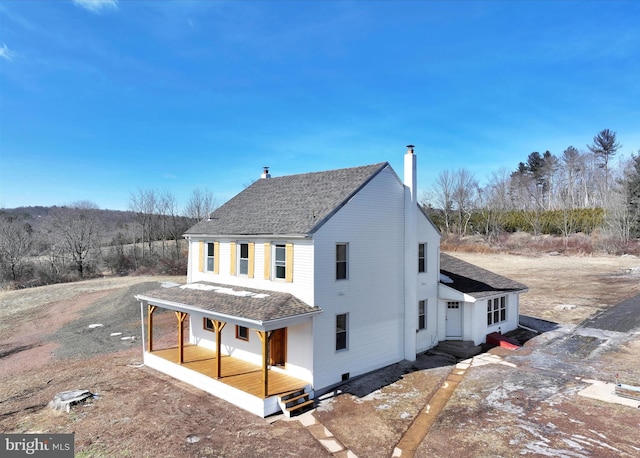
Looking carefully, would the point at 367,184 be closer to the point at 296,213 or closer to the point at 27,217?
the point at 296,213

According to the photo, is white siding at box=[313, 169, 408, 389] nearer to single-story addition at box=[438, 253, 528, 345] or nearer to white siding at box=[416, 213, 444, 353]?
white siding at box=[416, 213, 444, 353]

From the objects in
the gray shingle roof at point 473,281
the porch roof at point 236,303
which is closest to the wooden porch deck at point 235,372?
the porch roof at point 236,303

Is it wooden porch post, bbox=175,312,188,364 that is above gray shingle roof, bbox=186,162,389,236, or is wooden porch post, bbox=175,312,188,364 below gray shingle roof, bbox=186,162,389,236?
below

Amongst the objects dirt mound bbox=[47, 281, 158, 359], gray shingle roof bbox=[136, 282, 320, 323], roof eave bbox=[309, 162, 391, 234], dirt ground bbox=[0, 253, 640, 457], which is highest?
roof eave bbox=[309, 162, 391, 234]

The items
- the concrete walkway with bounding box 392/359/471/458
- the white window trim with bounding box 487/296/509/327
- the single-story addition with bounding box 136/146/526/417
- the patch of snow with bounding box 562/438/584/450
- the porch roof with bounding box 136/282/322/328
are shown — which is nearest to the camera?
the patch of snow with bounding box 562/438/584/450

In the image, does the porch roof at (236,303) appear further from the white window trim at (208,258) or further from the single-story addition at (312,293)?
the white window trim at (208,258)

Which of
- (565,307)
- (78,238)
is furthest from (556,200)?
(78,238)

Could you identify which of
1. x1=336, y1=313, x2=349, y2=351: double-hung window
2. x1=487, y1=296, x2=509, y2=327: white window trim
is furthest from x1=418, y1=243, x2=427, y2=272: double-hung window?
x1=336, y1=313, x2=349, y2=351: double-hung window
